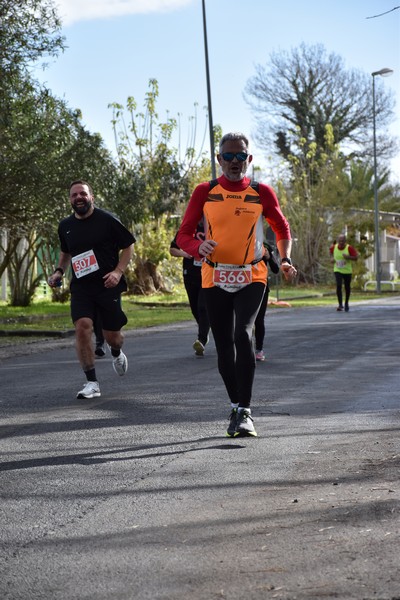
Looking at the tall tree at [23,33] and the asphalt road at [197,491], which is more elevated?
the tall tree at [23,33]

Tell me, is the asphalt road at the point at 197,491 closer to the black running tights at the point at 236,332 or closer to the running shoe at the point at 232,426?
the running shoe at the point at 232,426

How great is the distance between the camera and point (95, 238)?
9.57 meters

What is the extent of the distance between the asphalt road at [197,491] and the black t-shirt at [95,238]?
3.52 feet

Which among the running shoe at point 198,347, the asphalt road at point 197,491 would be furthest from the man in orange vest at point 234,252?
the running shoe at point 198,347

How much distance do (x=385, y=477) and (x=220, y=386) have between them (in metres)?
4.53

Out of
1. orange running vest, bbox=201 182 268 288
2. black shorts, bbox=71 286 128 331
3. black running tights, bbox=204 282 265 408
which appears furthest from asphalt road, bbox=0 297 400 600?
orange running vest, bbox=201 182 268 288

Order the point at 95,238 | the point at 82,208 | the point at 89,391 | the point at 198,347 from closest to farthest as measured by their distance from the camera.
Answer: the point at 82,208
the point at 95,238
the point at 89,391
the point at 198,347

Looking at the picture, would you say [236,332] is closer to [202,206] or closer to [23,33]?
[202,206]

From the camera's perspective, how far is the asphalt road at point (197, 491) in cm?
420

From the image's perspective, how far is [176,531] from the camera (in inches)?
194

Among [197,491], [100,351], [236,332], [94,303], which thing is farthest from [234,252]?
[100,351]

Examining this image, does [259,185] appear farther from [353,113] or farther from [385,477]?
[353,113]

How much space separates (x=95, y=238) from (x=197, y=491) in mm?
4175

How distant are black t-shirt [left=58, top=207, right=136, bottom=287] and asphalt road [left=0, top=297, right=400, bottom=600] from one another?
1.07 metres
